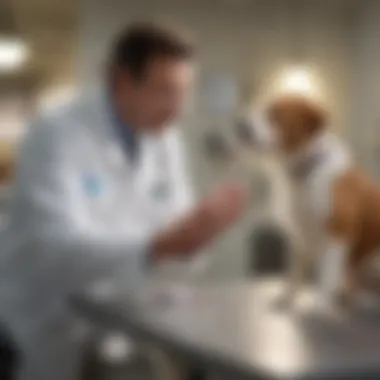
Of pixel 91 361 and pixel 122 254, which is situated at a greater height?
pixel 122 254

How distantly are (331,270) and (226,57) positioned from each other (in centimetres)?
227

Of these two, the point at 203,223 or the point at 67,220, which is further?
the point at 67,220

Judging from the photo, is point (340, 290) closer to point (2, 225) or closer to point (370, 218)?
point (370, 218)

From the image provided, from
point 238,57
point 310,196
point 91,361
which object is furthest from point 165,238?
point 238,57

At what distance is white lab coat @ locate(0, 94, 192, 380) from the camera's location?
142 cm

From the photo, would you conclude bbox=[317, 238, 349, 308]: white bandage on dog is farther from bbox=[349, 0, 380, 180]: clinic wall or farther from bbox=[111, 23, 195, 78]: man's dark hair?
bbox=[349, 0, 380, 180]: clinic wall

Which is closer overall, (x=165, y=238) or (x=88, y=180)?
(x=165, y=238)

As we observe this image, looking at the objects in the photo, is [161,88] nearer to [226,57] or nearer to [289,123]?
[289,123]

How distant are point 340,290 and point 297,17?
236 cm

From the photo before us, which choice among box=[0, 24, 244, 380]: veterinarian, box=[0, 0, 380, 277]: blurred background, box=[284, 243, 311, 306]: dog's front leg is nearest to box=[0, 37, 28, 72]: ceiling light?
box=[0, 0, 380, 277]: blurred background

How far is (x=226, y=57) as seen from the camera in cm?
341

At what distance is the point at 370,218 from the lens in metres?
1.19

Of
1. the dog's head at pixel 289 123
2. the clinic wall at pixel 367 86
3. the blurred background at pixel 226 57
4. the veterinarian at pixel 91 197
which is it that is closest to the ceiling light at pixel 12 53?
the blurred background at pixel 226 57

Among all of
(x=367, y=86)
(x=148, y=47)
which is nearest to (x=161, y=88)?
(x=148, y=47)
